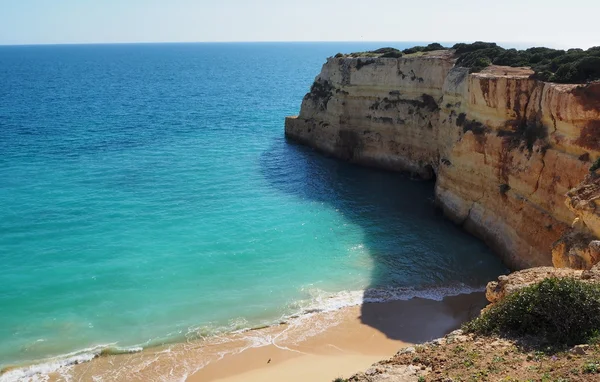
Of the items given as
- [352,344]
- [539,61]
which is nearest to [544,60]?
[539,61]

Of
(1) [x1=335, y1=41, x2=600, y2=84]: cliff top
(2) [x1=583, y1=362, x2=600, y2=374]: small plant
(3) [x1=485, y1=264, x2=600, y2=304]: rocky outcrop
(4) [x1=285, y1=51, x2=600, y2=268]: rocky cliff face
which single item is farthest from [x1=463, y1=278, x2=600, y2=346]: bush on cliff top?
(1) [x1=335, y1=41, x2=600, y2=84]: cliff top

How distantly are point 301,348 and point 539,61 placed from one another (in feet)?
82.2

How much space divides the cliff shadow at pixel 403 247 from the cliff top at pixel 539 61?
1013 cm

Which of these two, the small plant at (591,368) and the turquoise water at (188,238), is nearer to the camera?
the small plant at (591,368)

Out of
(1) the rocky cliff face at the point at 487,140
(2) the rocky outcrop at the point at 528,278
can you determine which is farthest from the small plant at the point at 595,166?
(2) the rocky outcrop at the point at 528,278

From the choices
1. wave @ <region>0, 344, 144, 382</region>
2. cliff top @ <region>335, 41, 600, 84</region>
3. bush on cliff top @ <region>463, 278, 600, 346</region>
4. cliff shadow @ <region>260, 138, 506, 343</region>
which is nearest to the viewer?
bush on cliff top @ <region>463, 278, 600, 346</region>

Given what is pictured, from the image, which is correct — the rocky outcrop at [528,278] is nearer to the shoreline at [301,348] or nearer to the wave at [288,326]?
the shoreline at [301,348]

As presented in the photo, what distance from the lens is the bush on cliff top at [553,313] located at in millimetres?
11867

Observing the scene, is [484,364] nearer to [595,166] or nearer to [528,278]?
[528,278]

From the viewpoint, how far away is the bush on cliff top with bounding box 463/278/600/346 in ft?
38.9

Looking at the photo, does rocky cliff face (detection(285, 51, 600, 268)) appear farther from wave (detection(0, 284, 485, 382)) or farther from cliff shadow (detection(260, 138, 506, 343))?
wave (detection(0, 284, 485, 382))

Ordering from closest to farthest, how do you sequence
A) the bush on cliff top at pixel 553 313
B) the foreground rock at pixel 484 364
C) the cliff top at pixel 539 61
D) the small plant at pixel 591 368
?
1. the small plant at pixel 591 368
2. the foreground rock at pixel 484 364
3. the bush on cliff top at pixel 553 313
4. the cliff top at pixel 539 61

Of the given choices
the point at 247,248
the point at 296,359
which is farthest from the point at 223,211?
the point at 296,359

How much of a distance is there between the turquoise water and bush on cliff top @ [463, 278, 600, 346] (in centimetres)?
1227
